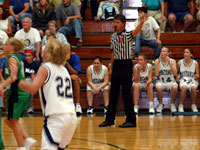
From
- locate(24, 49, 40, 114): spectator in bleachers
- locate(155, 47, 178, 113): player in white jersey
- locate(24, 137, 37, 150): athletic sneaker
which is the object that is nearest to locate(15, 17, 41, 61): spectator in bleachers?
locate(24, 49, 40, 114): spectator in bleachers

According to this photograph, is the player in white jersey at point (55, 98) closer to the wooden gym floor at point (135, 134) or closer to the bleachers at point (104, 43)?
the wooden gym floor at point (135, 134)

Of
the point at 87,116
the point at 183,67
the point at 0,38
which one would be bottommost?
the point at 87,116

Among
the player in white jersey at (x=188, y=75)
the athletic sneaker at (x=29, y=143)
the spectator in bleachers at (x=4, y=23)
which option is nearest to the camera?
the athletic sneaker at (x=29, y=143)

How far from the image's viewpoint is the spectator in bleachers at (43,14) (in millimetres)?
11859

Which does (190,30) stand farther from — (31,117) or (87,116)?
(31,117)

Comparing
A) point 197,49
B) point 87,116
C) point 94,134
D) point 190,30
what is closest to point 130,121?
point 94,134

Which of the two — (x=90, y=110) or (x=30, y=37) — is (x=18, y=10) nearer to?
(x=30, y=37)

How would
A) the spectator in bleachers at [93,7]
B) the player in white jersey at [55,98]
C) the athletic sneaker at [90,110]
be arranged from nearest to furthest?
the player in white jersey at [55,98], the athletic sneaker at [90,110], the spectator in bleachers at [93,7]

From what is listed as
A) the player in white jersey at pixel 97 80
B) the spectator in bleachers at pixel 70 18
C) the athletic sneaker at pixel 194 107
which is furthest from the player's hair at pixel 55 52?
the spectator in bleachers at pixel 70 18

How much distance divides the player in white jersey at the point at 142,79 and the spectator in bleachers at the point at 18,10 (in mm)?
3414

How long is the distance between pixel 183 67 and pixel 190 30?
231 centimetres

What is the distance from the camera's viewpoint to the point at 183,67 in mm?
10734

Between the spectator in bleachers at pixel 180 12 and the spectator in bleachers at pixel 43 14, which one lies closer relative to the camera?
the spectator in bleachers at pixel 43 14

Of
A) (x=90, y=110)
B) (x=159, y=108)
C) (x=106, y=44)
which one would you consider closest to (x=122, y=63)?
(x=90, y=110)
